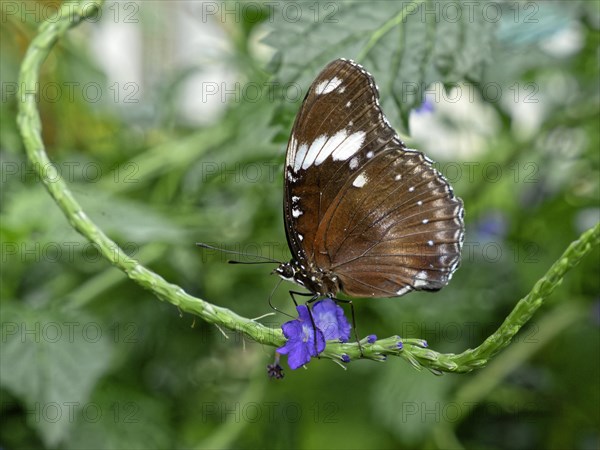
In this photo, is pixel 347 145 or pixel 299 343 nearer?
pixel 299 343

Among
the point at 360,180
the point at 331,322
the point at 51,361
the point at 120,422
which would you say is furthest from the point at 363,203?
the point at 120,422

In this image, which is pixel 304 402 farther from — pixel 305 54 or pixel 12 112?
pixel 12 112

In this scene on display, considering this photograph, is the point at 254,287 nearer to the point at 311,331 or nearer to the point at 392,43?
the point at 392,43

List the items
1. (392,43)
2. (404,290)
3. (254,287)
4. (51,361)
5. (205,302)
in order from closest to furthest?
(205,302) < (404,290) < (392,43) < (51,361) < (254,287)

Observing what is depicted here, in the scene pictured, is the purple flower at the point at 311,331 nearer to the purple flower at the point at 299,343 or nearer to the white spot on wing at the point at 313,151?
the purple flower at the point at 299,343

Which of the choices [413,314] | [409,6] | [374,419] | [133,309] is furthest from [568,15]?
[133,309]

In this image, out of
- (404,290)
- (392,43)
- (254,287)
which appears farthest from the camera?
(254,287)

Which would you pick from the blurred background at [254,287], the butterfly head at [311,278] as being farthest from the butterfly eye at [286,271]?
the blurred background at [254,287]
